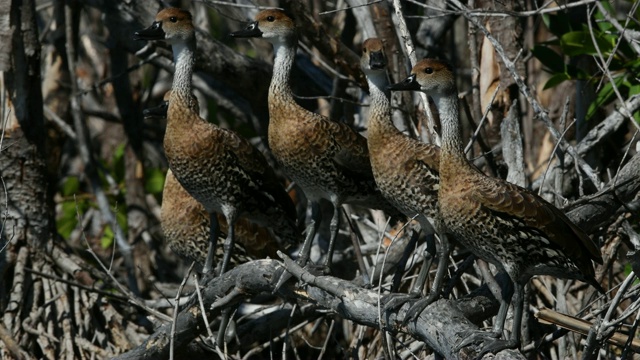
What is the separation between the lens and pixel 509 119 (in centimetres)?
649

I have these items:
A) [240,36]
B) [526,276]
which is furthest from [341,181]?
[526,276]

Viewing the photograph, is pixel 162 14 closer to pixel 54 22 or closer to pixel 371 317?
pixel 371 317

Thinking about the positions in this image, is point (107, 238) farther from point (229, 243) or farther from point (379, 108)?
point (379, 108)

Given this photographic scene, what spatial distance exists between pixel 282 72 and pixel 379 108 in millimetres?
725

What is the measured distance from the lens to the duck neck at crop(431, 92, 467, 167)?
5.08 m

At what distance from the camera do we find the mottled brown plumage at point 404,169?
5449 millimetres

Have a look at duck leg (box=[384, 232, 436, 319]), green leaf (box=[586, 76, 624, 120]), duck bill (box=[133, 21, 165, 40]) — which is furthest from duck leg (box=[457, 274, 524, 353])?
duck bill (box=[133, 21, 165, 40])

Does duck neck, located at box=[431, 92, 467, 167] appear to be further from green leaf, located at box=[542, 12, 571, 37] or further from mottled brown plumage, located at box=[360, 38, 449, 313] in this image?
green leaf, located at box=[542, 12, 571, 37]

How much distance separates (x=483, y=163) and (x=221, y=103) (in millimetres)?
2621

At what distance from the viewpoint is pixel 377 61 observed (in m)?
5.79

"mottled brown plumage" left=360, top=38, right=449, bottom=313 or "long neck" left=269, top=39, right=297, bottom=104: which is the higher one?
"long neck" left=269, top=39, right=297, bottom=104

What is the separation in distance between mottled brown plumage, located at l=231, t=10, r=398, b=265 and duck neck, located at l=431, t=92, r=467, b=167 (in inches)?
32.4

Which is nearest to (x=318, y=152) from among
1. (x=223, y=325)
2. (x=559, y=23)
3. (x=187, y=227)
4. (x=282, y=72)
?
(x=282, y=72)

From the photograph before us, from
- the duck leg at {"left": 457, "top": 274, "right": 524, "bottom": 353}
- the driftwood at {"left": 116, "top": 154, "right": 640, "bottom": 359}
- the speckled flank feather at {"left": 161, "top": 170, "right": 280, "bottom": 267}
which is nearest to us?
the duck leg at {"left": 457, "top": 274, "right": 524, "bottom": 353}
